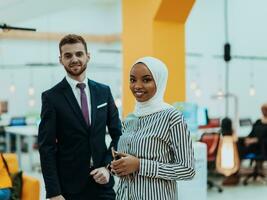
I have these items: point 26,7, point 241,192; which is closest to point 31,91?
point 26,7

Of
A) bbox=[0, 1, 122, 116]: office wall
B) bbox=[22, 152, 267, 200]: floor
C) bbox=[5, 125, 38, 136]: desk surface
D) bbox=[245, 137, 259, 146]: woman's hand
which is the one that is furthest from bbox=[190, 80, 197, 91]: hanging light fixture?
bbox=[5, 125, 38, 136]: desk surface

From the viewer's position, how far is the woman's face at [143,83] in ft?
6.54

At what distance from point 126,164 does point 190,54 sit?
1082 cm

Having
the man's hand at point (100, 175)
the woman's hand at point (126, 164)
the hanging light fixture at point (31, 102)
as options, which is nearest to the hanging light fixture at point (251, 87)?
the hanging light fixture at point (31, 102)

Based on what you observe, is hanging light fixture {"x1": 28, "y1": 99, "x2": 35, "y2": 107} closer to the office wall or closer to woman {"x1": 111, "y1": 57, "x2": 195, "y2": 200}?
the office wall

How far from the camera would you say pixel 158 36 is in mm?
5180

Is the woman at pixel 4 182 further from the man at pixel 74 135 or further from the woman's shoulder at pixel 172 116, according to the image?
the woman's shoulder at pixel 172 116

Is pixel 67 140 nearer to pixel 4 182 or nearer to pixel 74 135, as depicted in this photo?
pixel 74 135

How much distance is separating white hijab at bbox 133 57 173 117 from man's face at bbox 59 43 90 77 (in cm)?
54

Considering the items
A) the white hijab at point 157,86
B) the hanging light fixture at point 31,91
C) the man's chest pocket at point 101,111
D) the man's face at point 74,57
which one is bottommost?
the hanging light fixture at point 31,91

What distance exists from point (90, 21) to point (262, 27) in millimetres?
6054

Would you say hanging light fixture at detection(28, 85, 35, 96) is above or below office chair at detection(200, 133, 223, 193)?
above

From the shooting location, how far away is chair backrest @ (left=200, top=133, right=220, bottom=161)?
786 cm

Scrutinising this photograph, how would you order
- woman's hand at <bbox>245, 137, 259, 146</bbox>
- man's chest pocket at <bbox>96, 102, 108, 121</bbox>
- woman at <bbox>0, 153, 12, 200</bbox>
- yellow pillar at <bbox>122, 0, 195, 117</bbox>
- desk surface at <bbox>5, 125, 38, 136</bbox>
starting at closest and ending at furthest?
man's chest pocket at <bbox>96, 102, 108, 121</bbox>, woman at <bbox>0, 153, 12, 200</bbox>, yellow pillar at <bbox>122, 0, 195, 117</bbox>, woman's hand at <bbox>245, 137, 259, 146</bbox>, desk surface at <bbox>5, 125, 38, 136</bbox>
